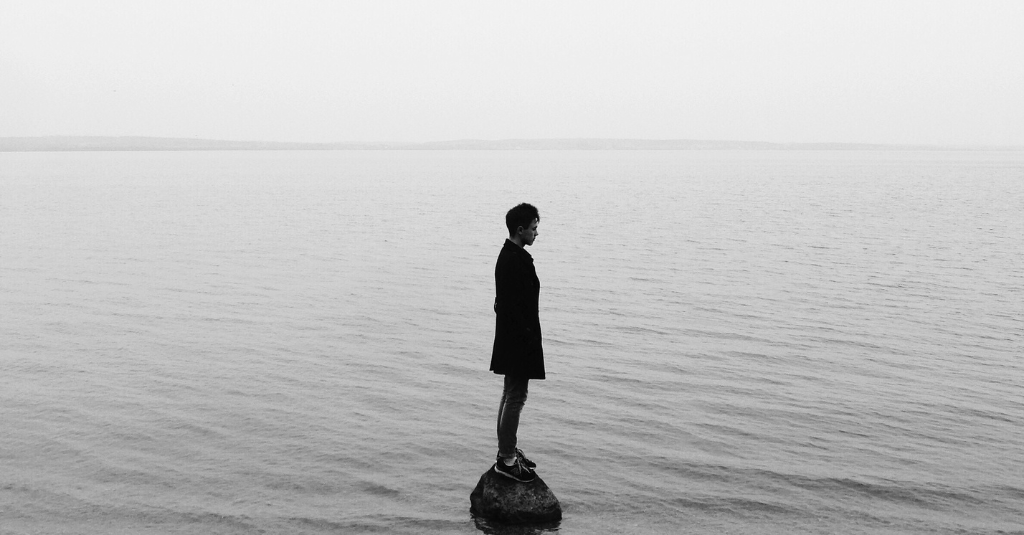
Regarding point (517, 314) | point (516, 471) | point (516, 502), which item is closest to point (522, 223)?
point (517, 314)

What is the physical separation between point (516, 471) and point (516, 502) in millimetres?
297

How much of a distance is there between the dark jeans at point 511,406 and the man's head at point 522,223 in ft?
4.17

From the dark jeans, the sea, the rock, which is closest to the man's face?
the dark jeans

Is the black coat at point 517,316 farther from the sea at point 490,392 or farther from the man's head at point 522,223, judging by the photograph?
the sea at point 490,392

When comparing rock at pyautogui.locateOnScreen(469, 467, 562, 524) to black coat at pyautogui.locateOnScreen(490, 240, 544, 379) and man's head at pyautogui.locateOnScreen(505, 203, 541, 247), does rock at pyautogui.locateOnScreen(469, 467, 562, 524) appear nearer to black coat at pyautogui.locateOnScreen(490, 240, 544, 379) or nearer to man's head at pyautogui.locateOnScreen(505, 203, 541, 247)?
black coat at pyautogui.locateOnScreen(490, 240, 544, 379)

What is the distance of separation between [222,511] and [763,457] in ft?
19.9

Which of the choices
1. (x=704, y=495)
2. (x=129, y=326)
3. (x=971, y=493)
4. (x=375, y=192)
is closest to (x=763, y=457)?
(x=704, y=495)

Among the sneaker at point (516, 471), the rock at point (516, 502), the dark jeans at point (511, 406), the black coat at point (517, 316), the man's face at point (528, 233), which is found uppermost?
the man's face at point (528, 233)

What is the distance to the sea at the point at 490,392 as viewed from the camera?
9.25 metres

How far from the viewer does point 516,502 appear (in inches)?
346

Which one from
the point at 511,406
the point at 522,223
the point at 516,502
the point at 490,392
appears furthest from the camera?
the point at 490,392

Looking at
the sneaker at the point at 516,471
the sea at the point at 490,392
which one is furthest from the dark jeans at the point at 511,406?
the sea at the point at 490,392

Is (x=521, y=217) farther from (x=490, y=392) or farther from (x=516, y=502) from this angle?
(x=490, y=392)

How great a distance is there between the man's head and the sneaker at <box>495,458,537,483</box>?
2297 mm
